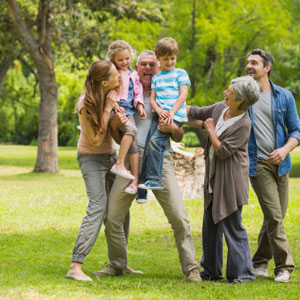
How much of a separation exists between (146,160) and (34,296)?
1.56 m

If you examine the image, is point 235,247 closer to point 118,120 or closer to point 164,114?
point 164,114

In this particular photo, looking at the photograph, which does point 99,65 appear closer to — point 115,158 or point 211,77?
point 115,158

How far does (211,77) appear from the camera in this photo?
27.0m

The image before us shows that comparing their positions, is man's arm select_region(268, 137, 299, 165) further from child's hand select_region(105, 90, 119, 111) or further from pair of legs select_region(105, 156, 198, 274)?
child's hand select_region(105, 90, 119, 111)

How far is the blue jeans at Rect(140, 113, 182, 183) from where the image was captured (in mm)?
5520

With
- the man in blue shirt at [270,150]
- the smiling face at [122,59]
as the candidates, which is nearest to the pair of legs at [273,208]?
the man in blue shirt at [270,150]

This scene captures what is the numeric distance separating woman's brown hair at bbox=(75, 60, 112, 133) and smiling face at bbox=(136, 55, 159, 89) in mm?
416

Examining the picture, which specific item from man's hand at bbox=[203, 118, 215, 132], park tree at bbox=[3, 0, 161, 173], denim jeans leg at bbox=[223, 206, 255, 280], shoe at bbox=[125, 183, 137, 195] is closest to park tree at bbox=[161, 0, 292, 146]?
park tree at bbox=[3, 0, 161, 173]

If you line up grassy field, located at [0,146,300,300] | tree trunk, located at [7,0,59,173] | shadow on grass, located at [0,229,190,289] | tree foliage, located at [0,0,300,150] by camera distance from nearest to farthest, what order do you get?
grassy field, located at [0,146,300,300] < shadow on grass, located at [0,229,190,289] < tree trunk, located at [7,0,59,173] < tree foliage, located at [0,0,300,150]

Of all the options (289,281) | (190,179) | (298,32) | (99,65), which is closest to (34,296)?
(99,65)

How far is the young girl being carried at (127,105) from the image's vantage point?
5504 mm

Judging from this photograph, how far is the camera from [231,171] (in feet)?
18.7

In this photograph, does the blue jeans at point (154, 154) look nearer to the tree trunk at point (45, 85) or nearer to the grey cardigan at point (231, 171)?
the grey cardigan at point (231, 171)

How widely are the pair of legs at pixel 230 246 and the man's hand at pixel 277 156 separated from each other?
619mm
